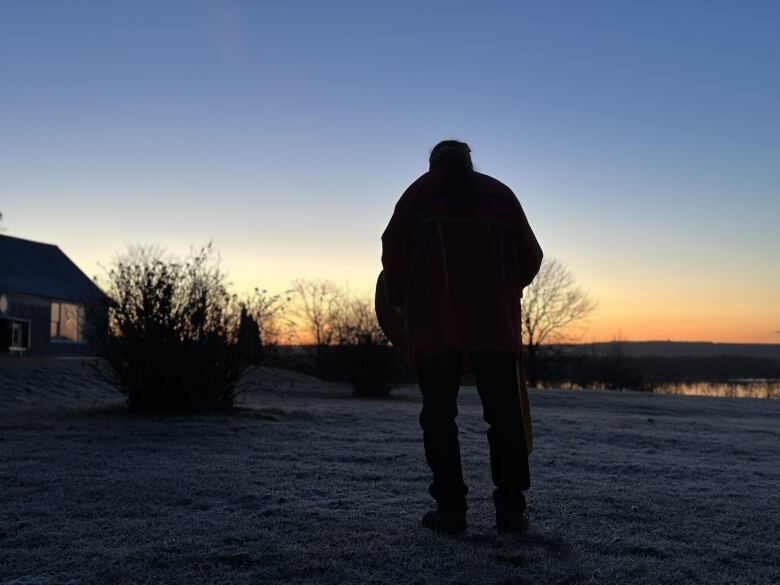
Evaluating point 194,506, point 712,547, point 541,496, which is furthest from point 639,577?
point 194,506

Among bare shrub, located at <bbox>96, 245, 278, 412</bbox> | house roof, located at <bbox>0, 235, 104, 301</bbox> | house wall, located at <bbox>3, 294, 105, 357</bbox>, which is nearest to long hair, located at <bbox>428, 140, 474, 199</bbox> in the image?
bare shrub, located at <bbox>96, 245, 278, 412</bbox>

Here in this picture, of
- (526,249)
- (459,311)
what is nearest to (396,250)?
(459,311)

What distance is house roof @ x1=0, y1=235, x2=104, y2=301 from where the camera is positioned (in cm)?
2707

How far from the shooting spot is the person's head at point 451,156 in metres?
3.43

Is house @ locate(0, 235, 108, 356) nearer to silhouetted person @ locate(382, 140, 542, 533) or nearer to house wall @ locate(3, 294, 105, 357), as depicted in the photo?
house wall @ locate(3, 294, 105, 357)

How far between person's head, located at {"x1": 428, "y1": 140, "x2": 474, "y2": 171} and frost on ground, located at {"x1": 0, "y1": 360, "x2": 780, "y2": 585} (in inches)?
67.7

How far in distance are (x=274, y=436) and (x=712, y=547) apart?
4.80 m

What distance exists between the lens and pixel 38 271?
95.2ft

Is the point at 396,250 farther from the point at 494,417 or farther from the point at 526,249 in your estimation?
the point at 494,417

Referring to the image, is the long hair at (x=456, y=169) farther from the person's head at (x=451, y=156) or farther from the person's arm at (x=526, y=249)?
the person's arm at (x=526, y=249)

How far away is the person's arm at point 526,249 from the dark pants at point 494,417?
0.47m

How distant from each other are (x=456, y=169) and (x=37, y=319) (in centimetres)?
2830

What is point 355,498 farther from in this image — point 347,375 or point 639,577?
point 347,375

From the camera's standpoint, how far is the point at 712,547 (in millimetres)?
3078
